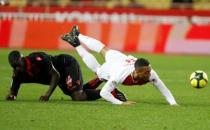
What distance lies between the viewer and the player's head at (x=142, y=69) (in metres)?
13.4

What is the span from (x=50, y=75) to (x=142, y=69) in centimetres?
200

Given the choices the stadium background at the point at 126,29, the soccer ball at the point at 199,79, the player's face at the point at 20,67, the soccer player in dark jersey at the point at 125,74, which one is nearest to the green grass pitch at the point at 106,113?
the soccer player in dark jersey at the point at 125,74

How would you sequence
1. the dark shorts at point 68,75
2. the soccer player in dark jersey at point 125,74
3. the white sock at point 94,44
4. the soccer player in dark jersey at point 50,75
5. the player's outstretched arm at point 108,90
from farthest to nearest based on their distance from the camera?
the white sock at point 94,44
the dark shorts at point 68,75
the soccer player in dark jersey at point 50,75
the player's outstretched arm at point 108,90
the soccer player in dark jersey at point 125,74

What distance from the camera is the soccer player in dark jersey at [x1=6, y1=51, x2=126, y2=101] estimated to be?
1409 centimetres

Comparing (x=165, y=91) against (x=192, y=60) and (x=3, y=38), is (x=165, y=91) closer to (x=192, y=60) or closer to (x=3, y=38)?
(x=192, y=60)

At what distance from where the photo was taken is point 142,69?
13.4m

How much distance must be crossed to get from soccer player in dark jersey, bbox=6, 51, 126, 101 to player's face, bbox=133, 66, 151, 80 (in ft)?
4.20

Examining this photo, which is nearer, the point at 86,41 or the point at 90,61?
the point at 90,61

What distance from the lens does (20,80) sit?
14.5 meters

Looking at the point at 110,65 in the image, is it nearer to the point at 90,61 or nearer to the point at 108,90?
the point at 108,90

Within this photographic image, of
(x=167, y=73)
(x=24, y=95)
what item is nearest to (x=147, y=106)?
(x=24, y=95)

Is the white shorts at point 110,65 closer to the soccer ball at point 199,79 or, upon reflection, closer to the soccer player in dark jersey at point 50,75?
the soccer player in dark jersey at point 50,75

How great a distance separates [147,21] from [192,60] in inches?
178

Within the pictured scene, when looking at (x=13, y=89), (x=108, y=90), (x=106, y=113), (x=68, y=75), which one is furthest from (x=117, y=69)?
(x=13, y=89)
